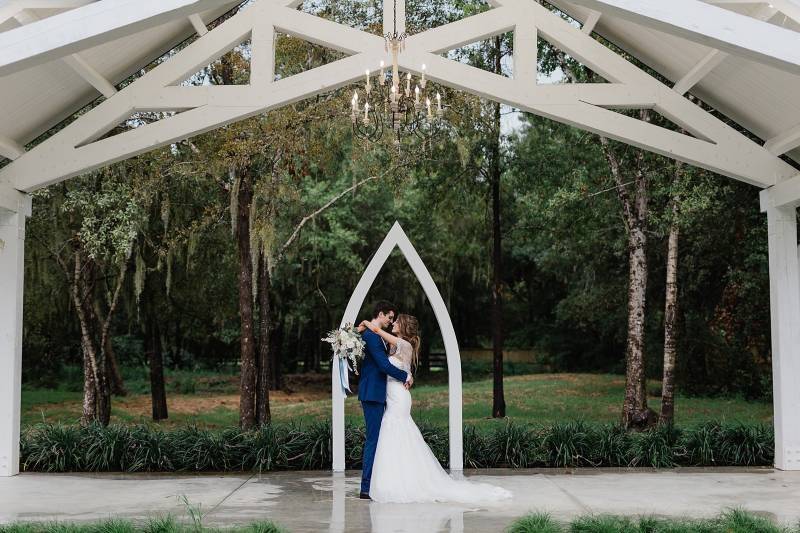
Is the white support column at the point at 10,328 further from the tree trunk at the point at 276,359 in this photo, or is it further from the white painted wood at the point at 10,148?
the tree trunk at the point at 276,359

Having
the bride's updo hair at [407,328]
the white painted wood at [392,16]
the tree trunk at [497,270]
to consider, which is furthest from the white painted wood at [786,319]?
the tree trunk at [497,270]

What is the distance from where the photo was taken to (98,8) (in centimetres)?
562

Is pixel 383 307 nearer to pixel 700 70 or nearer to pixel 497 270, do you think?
pixel 700 70

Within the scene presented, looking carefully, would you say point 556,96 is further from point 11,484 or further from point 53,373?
point 53,373

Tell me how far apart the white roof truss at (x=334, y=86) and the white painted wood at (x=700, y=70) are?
15 cm

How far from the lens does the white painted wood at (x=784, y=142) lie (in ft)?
25.5

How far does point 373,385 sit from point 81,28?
353 cm

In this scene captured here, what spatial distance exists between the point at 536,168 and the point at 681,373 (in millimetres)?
6302

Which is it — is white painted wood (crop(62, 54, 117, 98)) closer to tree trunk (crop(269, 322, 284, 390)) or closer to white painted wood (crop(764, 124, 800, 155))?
white painted wood (crop(764, 124, 800, 155))

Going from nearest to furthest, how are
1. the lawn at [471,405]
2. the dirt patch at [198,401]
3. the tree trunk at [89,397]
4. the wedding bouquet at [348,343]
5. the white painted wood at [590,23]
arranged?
1. the wedding bouquet at [348,343]
2. the white painted wood at [590,23]
3. the tree trunk at [89,397]
4. the lawn at [471,405]
5. the dirt patch at [198,401]

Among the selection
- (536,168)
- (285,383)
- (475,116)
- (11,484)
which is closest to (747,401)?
(536,168)

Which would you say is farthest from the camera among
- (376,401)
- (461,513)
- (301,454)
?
(301,454)

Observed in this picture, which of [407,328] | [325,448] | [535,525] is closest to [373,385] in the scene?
[407,328]

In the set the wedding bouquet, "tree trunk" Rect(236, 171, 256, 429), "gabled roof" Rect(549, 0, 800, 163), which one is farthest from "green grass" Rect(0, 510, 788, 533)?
"tree trunk" Rect(236, 171, 256, 429)
